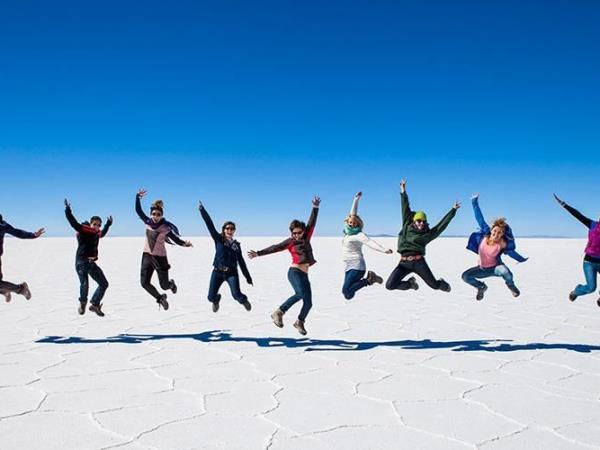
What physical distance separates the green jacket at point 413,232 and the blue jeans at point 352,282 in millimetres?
605

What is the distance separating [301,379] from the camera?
4820 mm

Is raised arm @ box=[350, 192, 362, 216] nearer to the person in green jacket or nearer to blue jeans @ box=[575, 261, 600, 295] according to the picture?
the person in green jacket

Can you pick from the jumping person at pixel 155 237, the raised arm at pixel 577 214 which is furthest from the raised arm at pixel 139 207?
the raised arm at pixel 577 214

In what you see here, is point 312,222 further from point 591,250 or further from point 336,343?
point 591,250

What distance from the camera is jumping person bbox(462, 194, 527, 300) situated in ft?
23.4

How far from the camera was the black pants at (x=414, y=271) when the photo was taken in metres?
6.66

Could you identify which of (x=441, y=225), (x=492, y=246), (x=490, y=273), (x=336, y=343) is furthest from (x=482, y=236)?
(x=336, y=343)

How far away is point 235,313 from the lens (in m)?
8.95

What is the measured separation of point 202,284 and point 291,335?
714 cm

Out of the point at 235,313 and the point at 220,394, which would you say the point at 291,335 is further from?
the point at 220,394

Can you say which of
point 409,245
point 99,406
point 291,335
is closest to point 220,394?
point 99,406

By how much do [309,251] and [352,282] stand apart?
0.94m

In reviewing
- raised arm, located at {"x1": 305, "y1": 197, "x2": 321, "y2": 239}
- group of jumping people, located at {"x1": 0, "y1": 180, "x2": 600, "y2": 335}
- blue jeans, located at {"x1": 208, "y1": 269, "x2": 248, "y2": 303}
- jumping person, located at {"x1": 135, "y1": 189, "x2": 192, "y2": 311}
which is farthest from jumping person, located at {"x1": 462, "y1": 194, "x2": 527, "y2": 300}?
jumping person, located at {"x1": 135, "y1": 189, "x2": 192, "y2": 311}

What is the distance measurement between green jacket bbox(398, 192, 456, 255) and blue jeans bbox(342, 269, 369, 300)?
61cm
